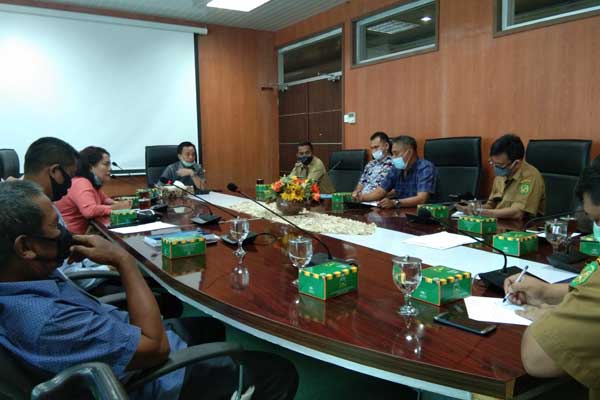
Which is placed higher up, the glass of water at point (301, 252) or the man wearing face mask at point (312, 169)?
the man wearing face mask at point (312, 169)

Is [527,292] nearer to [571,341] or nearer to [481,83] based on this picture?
[571,341]

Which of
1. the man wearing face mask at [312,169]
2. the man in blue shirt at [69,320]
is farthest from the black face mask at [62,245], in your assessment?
the man wearing face mask at [312,169]

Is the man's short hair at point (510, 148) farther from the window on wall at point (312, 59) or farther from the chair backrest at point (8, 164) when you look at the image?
the chair backrest at point (8, 164)

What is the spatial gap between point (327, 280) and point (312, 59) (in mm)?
5290

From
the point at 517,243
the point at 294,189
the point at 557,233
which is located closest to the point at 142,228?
the point at 294,189

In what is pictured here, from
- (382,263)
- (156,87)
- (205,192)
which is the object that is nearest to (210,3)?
(156,87)

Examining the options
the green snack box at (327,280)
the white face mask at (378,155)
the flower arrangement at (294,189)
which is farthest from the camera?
the white face mask at (378,155)

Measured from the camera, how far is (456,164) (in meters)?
3.75

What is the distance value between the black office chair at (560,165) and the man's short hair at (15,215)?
2.87 m

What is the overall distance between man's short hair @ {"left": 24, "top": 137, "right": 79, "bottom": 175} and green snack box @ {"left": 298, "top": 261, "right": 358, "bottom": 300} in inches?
56.0

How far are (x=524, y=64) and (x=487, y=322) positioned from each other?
10.3 feet

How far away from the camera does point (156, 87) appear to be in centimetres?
554

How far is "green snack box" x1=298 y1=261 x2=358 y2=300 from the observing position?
3.84ft

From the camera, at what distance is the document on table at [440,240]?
5.71 feet
